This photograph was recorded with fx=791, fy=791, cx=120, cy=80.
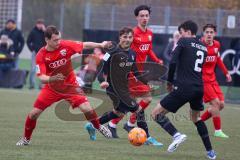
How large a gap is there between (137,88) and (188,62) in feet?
8.29

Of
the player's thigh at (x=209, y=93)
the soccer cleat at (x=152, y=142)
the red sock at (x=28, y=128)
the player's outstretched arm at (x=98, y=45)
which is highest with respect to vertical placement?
the player's outstretched arm at (x=98, y=45)

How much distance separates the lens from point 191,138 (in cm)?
1330

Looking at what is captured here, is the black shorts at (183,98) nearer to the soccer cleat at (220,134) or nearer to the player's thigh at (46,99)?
the player's thigh at (46,99)

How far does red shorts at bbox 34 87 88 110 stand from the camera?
38.0 ft

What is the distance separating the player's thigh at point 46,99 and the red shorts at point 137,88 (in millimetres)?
1762

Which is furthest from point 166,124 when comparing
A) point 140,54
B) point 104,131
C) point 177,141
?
point 140,54

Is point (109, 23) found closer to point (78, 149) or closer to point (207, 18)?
point (207, 18)

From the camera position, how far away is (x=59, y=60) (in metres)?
11.7

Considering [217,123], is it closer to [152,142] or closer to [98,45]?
[152,142]

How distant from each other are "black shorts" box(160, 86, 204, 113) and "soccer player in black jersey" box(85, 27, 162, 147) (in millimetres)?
1436

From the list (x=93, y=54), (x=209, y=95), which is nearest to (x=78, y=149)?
(x=209, y=95)

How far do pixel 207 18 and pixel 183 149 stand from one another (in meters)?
13.0

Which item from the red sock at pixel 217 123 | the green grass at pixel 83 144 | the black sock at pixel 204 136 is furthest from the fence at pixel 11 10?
the black sock at pixel 204 136

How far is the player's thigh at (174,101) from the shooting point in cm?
1081
